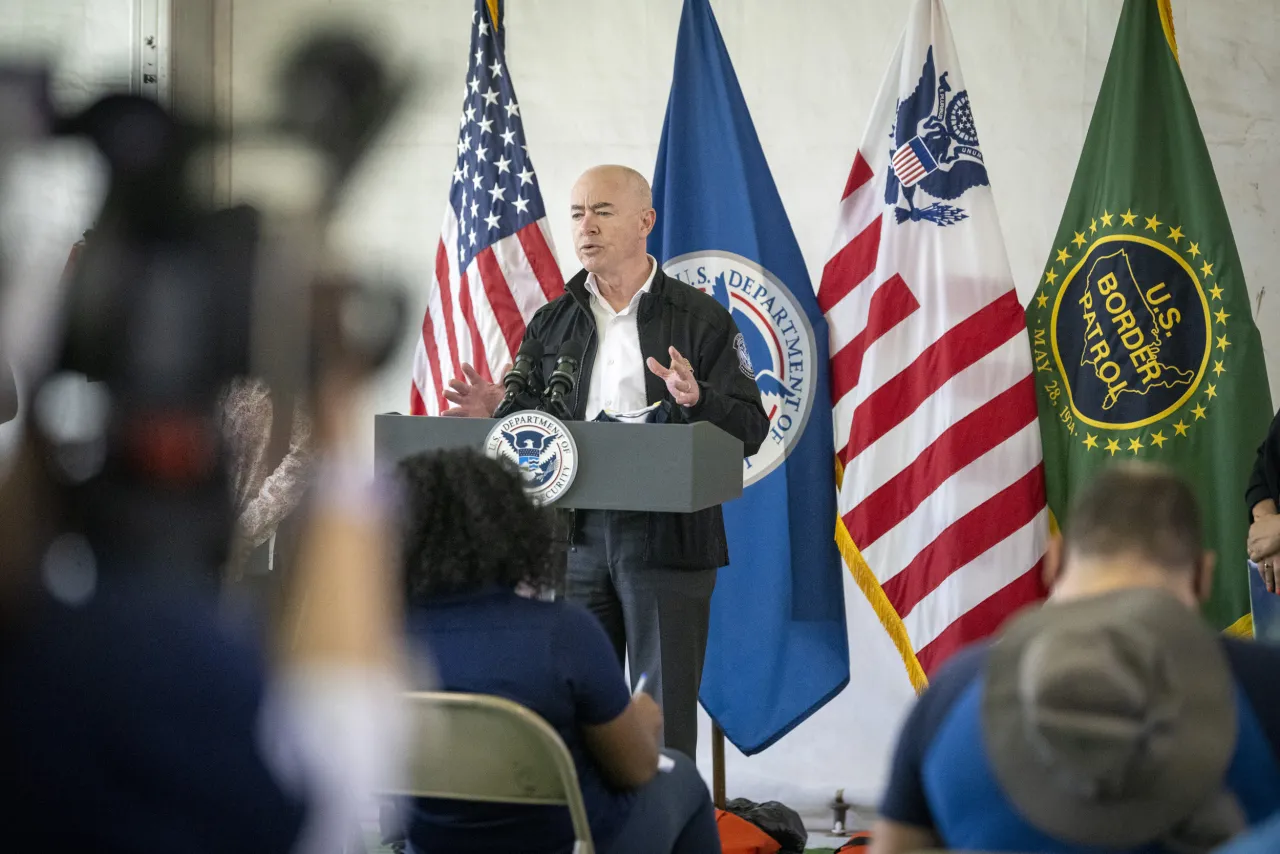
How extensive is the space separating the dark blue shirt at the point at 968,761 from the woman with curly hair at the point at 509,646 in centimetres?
59

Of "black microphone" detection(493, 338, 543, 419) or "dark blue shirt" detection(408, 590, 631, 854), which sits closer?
"dark blue shirt" detection(408, 590, 631, 854)

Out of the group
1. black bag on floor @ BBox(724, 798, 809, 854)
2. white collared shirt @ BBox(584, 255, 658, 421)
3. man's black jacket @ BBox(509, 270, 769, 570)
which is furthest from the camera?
black bag on floor @ BBox(724, 798, 809, 854)

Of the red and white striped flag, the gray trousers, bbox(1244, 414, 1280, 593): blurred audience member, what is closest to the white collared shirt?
the gray trousers

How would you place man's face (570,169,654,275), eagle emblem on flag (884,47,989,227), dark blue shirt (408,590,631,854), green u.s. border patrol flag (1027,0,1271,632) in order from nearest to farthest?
dark blue shirt (408,590,631,854) → man's face (570,169,654,275) → green u.s. border patrol flag (1027,0,1271,632) → eagle emblem on flag (884,47,989,227)

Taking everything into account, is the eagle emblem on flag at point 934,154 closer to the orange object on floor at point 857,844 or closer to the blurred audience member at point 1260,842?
the orange object on floor at point 857,844

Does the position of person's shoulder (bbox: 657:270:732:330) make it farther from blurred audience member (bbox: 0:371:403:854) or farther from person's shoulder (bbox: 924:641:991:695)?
blurred audience member (bbox: 0:371:403:854)

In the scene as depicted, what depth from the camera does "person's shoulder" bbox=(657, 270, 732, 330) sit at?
303 cm

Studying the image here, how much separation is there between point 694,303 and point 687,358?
6.7 inches

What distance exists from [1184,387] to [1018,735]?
10.2ft

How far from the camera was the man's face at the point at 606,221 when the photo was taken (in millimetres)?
3059

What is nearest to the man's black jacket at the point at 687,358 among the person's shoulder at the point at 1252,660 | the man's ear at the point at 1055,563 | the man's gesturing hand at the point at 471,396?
the man's gesturing hand at the point at 471,396

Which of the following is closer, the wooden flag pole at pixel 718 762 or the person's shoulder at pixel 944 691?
the person's shoulder at pixel 944 691

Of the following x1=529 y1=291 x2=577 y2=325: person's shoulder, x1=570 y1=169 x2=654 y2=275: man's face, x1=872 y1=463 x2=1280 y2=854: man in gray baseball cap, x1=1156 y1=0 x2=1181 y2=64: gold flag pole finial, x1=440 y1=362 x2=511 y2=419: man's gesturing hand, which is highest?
x1=1156 y1=0 x2=1181 y2=64: gold flag pole finial

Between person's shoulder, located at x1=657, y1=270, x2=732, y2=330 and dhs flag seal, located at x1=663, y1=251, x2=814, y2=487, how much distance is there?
2.42 ft
